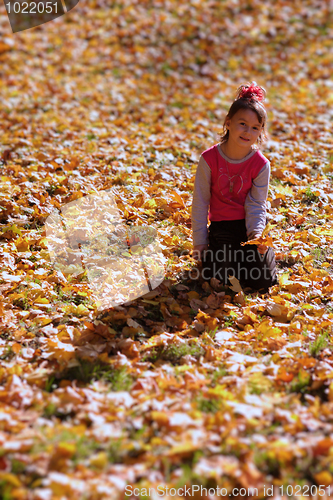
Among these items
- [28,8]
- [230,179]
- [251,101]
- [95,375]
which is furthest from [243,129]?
[28,8]

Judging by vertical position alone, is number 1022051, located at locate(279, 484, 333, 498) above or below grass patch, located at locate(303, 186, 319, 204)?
below

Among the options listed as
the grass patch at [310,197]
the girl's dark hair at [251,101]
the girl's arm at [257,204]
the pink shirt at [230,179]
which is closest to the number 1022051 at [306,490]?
the girl's arm at [257,204]

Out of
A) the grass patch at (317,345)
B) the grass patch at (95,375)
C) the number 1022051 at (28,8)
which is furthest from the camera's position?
the number 1022051 at (28,8)

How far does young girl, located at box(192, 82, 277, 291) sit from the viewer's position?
3160 mm

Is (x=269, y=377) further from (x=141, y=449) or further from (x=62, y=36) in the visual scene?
(x=62, y=36)

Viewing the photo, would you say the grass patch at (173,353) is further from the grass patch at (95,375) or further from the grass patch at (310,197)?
the grass patch at (310,197)

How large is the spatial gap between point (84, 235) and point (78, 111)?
11.9 ft

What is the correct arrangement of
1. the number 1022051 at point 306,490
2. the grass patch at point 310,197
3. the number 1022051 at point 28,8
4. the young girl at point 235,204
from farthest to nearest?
the number 1022051 at point 28,8 < the grass patch at point 310,197 < the young girl at point 235,204 < the number 1022051 at point 306,490

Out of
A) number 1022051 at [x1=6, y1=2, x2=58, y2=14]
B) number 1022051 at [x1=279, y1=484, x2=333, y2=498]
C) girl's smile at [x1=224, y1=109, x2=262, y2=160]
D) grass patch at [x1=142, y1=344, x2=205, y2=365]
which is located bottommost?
number 1022051 at [x1=279, y1=484, x2=333, y2=498]

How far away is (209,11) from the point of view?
9594mm

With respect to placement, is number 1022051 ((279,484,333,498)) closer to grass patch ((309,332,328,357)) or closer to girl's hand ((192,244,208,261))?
grass patch ((309,332,328,357))

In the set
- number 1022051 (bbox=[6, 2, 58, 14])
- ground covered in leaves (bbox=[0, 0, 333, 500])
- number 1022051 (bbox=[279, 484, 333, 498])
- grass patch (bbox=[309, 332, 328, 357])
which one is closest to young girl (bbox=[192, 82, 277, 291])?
ground covered in leaves (bbox=[0, 0, 333, 500])

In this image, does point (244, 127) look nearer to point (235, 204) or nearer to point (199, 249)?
point (235, 204)

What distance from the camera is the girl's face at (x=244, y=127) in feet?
10.0
